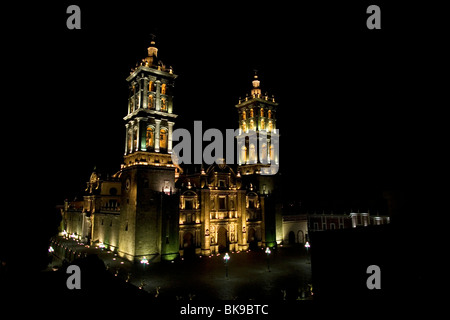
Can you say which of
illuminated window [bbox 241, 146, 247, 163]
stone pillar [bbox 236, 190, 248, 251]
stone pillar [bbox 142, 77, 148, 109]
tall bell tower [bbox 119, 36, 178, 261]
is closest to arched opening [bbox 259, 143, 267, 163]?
illuminated window [bbox 241, 146, 247, 163]

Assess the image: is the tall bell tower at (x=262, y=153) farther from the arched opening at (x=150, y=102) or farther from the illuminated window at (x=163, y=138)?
the arched opening at (x=150, y=102)

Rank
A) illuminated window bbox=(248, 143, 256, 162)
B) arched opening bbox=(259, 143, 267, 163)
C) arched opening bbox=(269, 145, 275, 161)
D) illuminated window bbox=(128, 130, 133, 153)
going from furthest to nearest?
1. arched opening bbox=(269, 145, 275, 161)
2. illuminated window bbox=(248, 143, 256, 162)
3. arched opening bbox=(259, 143, 267, 163)
4. illuminated window bbox=(128, 130, 133, 153)

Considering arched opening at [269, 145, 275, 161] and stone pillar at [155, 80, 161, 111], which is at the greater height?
stone pillar at [155, 80, 161, 111]

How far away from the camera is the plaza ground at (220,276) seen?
22266mm

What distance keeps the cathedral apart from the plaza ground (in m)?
3.12

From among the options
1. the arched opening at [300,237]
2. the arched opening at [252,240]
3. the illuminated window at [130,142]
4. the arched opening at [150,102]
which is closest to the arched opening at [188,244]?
the arched opening at [252,240]

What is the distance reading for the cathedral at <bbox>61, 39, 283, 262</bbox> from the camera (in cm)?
3578

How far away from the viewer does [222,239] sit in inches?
1704

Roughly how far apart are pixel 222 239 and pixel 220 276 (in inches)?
599

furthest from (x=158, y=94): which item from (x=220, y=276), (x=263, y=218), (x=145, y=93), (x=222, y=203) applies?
(x=263, y=218)

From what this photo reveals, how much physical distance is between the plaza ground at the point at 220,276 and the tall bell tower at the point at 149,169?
2585 mm

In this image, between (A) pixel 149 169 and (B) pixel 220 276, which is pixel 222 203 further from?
(B) pixel 220 276

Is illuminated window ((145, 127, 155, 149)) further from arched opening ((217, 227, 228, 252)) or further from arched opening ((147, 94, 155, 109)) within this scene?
arched opening ((217, 227, 228, 252))
